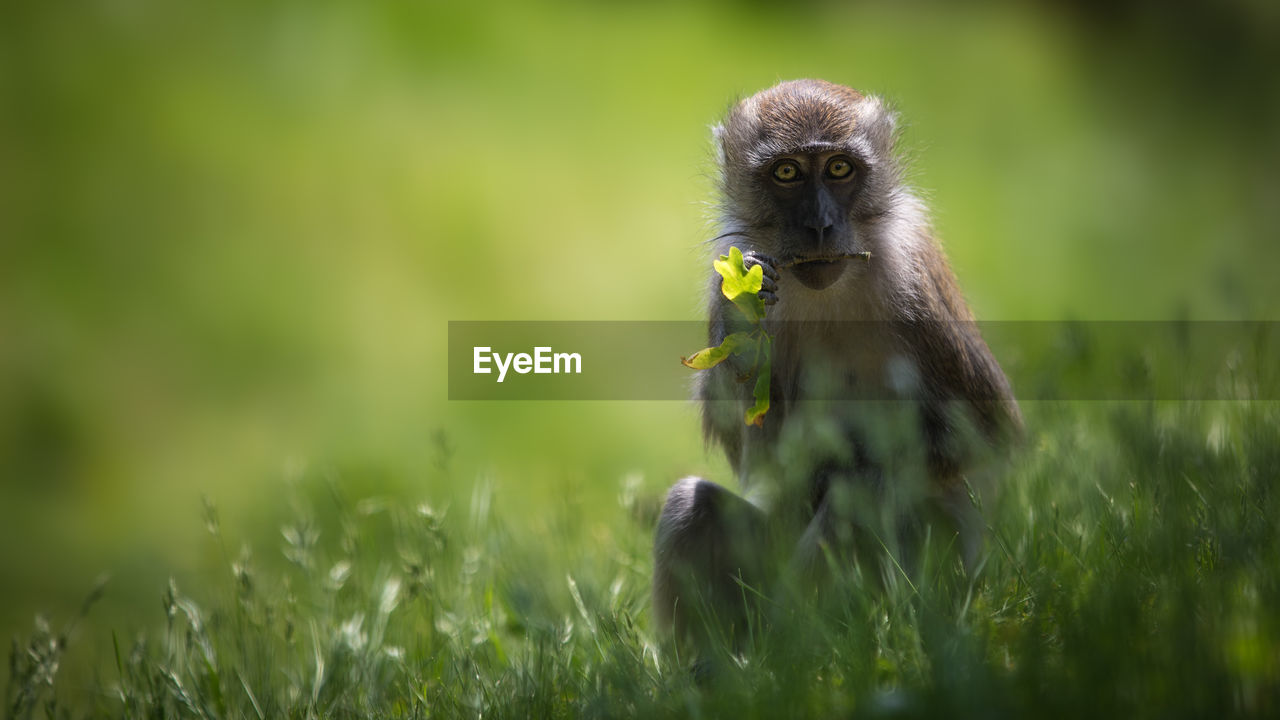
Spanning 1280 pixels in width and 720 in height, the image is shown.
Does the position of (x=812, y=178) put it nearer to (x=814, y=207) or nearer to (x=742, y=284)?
(x=814, y=207)

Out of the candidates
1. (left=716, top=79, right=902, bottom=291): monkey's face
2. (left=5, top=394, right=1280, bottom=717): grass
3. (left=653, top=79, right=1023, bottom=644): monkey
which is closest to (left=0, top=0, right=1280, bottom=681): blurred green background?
(left=716, top=79, right=902, bottom=291): monkey's face

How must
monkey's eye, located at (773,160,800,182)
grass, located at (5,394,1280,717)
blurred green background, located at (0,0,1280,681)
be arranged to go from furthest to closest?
blurred green background, located at (0,0,1280,681), monkey's eye, located at (773,160,800,182), grass, located at (5,394,1280,717)

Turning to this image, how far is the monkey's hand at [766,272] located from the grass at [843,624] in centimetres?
116

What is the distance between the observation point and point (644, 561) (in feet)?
17.3

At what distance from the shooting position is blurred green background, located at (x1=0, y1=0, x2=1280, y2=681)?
8.73 meters

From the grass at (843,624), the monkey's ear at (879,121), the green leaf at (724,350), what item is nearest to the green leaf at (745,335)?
the green leaf at (724,350)

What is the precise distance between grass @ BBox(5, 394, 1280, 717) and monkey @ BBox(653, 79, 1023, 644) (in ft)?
0.93

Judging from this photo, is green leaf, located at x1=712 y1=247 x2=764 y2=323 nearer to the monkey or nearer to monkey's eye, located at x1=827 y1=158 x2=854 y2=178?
the monkey

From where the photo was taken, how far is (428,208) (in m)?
11.6

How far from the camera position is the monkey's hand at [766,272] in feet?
13.8

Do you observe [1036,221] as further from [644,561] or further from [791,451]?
[791,451]

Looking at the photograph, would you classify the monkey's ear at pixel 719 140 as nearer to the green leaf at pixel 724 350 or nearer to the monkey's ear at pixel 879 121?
the monkey's ear at pixel 879 121

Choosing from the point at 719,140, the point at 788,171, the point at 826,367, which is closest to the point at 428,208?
the point at 719,140

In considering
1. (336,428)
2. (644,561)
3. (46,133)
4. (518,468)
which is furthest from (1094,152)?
(46,133)
